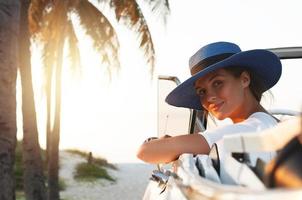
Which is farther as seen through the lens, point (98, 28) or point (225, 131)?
point (98, 28)

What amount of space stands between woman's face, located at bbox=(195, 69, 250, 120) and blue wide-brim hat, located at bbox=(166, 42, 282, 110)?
43 millimetres

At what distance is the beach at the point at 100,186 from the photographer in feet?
85.9

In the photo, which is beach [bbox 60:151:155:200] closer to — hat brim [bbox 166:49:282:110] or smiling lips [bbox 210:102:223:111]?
hat brim [bbox 166:49:282:110]

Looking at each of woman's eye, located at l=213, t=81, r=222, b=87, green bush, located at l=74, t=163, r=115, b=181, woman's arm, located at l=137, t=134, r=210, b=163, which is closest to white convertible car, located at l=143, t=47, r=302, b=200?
woman's arm, located at l=137, t=134, r=210, b=163

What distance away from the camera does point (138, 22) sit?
1523 centimetres

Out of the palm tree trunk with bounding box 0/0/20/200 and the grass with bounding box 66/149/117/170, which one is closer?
the palm tree trunk with bounding box 0/0/20/200

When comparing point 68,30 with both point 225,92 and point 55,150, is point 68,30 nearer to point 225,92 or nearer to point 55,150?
point 55,150

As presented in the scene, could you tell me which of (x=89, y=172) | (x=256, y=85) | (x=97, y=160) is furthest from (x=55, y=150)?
(x=97, y=160)

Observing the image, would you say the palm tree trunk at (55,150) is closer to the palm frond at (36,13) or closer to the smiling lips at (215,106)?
the palm frond at (36,13)

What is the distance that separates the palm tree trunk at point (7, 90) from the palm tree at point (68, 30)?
844cm

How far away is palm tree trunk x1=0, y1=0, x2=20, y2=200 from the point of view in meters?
6.58

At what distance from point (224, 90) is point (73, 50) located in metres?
16.6

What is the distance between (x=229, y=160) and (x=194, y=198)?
17 centimetres

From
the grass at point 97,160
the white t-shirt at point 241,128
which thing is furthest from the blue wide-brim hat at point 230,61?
the grass at point 97,160
